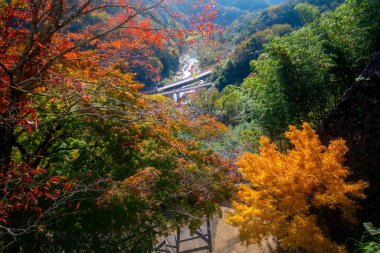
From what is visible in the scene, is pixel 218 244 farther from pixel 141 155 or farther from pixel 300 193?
pixel 141 155

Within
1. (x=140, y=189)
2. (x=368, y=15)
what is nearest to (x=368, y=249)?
(x=140, y=189)

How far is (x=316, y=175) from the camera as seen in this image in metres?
5.69

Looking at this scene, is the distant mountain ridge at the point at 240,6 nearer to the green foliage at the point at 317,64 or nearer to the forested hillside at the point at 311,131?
the green foliage at the point at 317,64

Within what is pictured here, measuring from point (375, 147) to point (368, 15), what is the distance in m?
5.34

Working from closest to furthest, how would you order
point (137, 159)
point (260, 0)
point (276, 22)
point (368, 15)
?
point (137, 159)
point (368, 15)
point (276, 22)
point (260, 0)

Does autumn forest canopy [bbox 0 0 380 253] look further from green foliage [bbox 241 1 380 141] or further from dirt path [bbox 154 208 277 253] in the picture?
dirt path [bbox 154 208 277 253]

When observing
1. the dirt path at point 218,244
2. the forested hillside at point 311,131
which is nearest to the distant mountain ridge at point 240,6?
the forested hillside at point 311,131

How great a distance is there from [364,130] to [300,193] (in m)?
2.58

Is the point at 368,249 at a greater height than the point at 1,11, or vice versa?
the point at 1,11

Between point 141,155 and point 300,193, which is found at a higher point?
point 141,155

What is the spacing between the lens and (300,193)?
574 cm

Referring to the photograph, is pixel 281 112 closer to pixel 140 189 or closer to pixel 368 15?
pixel 368 15

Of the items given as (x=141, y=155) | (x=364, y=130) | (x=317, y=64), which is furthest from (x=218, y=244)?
(x=317, y=64)

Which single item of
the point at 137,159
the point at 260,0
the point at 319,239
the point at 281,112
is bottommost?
the point at 319,239
